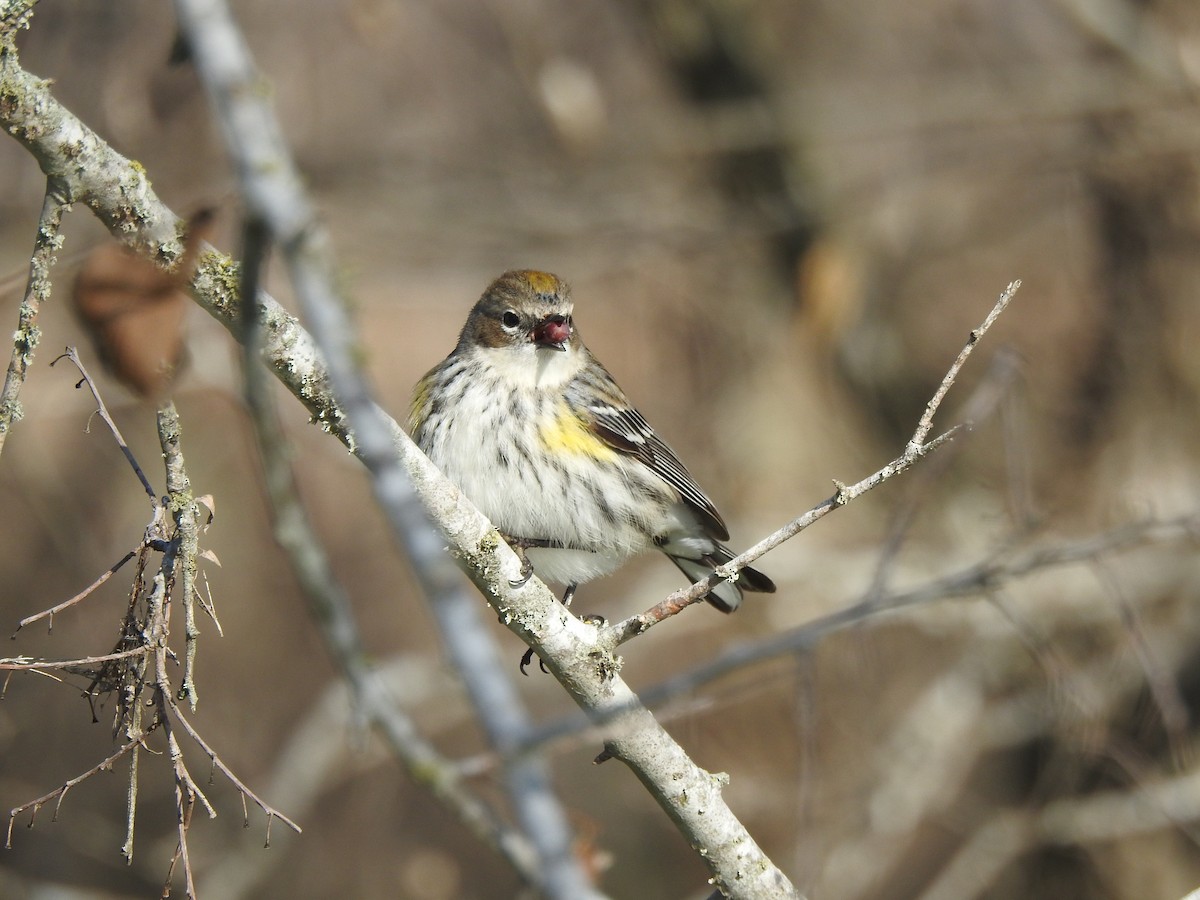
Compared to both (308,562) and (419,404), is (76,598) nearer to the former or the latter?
(308,562)

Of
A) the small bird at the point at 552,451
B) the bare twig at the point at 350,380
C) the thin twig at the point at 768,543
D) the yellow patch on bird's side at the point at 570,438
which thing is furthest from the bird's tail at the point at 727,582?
the bare twig at the point at 350,380

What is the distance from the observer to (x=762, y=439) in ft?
32.6

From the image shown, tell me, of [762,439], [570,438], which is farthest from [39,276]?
[762,439]

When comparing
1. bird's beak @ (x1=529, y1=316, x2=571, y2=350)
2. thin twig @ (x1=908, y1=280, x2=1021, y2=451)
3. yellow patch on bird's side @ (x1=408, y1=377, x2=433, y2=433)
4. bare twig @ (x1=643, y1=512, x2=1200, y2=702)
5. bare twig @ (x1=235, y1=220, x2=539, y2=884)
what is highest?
bird's beak @ (x1=529, y1=316, x2=571, y2=350)

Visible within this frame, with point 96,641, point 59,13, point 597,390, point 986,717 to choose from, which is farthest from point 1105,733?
point 59,13

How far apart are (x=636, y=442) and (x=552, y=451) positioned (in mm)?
678

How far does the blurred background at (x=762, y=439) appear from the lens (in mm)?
8227

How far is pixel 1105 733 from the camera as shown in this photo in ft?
23.1

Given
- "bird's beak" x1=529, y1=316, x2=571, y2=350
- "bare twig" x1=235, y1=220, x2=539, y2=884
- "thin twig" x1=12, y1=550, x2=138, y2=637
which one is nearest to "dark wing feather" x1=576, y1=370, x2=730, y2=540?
"bird's beak" x1=529, y1=316, x2=571, y2=350

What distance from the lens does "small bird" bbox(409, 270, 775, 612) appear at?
511cm

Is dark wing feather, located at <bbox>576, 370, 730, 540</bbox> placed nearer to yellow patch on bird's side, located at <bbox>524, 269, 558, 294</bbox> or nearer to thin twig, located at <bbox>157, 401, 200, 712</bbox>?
yellow patch on bird's side, located at <bbox>524, 269, 558, 294</bbox>

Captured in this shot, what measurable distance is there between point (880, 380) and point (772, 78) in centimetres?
266

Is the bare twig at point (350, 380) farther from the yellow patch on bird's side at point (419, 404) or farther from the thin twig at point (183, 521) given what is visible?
the yellow patch on bird's side at point (419, 404)

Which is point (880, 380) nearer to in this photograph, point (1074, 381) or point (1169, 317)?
point (1074, 381)
